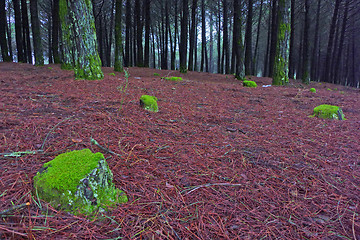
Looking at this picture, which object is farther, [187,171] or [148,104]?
[148,104]

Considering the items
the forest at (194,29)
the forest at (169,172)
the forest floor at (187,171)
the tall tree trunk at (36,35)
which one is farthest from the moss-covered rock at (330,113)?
the tall tree trunk at (36,35)

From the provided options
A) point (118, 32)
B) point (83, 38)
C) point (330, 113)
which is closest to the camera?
point (330, 113)

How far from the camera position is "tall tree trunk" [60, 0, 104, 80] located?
219 inches

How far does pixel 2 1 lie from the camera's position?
495 inches

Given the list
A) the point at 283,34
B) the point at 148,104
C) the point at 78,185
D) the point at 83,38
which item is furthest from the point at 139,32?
the point at 78,185

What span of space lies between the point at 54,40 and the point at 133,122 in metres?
14.1

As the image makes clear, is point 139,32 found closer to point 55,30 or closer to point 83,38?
point 55,30

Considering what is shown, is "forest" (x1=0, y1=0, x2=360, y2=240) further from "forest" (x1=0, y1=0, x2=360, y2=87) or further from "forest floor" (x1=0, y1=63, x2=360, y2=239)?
"forest" (x1=0, y1=0, x2=360, y2=87)

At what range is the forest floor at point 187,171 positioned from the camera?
1432 mm

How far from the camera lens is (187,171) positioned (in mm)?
2113

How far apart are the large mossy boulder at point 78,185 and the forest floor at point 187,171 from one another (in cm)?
7

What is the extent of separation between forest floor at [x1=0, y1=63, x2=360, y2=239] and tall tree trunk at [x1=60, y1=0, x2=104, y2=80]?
2.03 meters

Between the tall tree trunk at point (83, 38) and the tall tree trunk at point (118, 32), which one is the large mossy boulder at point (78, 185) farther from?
the tall tree trunk at point (118, 32)

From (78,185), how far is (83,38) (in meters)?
5.29
